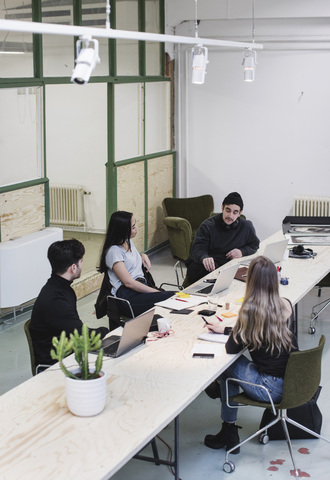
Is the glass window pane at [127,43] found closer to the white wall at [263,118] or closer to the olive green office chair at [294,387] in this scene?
the white wall at [263,118]

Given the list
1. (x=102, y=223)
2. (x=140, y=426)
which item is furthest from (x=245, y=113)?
(x=140, y=426)

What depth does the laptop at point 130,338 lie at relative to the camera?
4.37 metres

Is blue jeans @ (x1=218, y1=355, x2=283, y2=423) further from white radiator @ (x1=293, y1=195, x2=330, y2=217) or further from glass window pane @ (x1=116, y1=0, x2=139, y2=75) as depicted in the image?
white radiator @ (x1=293, y1=195, x2=330, y2=217)

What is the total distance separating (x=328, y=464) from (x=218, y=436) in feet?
2.43

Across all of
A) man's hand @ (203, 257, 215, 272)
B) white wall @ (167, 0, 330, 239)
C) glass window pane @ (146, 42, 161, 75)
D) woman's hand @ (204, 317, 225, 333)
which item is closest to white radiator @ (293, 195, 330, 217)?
white wall @ (167, 0, 330, 239)

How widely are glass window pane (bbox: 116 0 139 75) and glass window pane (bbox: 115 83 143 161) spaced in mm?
221

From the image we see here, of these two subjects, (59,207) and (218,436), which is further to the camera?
(59,207)

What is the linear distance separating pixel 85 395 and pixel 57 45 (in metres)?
5.11

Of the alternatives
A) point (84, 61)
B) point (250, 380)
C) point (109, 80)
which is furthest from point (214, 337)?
point (109, 80)

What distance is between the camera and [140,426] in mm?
3545

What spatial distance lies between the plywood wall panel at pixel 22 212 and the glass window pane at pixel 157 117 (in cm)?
272

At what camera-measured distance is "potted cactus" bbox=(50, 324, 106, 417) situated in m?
3.59

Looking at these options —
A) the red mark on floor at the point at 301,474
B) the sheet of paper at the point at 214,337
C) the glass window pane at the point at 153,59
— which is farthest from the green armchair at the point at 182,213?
the red mark on floor at the point at 301,474

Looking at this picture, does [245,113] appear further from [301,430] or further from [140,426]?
[140,426]
